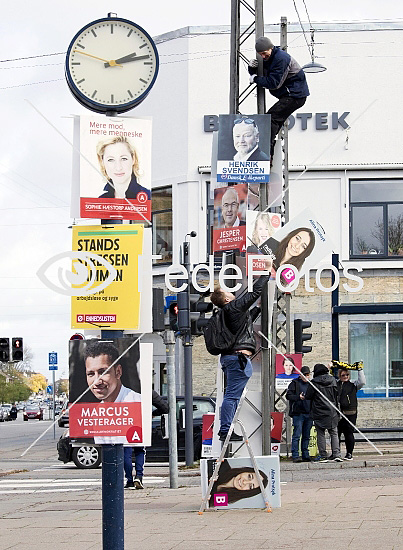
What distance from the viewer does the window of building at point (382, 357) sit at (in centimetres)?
2855

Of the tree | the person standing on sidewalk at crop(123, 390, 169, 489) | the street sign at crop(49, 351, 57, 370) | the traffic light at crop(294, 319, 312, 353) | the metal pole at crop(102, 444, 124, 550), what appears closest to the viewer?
the metal pole at crop(102, 444, 124, 550)

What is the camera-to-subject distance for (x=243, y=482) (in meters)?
9.91

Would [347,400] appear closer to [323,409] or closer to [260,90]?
[323,409]

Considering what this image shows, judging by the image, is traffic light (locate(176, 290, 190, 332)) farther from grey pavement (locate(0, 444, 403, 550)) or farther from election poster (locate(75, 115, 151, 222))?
election poster (locate(75, 115, 151, 222))

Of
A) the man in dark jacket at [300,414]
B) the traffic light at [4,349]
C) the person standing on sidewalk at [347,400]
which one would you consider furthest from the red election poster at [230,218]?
the traffic light at [4,349]

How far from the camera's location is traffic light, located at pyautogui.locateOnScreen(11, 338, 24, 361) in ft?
104

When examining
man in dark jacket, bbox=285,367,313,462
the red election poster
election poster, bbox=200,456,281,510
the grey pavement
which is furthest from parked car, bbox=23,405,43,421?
the red election poster

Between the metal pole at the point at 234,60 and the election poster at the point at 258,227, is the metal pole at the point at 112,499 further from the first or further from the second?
the metal pole at the point at 234,60

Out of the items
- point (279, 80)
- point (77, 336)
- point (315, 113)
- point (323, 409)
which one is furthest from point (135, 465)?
point (315, 113)

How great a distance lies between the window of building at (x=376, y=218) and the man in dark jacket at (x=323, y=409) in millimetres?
12765

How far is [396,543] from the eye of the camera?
7484mm

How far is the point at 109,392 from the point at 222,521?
11.6 ft

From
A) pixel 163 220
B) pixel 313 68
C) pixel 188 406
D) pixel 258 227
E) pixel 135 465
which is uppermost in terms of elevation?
pixel 313 68

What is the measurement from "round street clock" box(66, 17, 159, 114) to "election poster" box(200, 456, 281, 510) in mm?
4659
